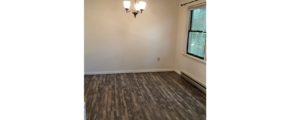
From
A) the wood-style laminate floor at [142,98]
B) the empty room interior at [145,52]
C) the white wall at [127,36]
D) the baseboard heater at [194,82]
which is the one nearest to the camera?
the wood-style laminate floor at [142,98]

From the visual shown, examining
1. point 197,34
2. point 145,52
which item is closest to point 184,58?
point 197,34

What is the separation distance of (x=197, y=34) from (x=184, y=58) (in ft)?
2.68

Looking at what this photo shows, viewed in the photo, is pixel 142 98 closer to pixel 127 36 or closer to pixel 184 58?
pixel 184 58

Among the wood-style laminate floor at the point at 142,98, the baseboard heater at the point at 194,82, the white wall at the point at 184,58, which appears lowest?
the wood-style laminate floor at the point at 142,98

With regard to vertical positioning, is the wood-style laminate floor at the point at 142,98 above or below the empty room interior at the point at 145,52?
below

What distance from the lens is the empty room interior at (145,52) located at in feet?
13.9

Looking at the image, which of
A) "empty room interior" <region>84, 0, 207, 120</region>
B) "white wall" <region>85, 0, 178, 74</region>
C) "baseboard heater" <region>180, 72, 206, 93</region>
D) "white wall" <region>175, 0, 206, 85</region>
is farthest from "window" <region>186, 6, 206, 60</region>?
"white wall" <region>85, 0, 178, 74</region>

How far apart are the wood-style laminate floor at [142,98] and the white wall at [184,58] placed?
280mm

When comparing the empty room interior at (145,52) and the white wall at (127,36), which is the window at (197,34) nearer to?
the empty room interior at (145,52)

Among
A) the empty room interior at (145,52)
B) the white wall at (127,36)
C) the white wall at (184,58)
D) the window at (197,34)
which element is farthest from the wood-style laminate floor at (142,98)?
the window at (197,34)

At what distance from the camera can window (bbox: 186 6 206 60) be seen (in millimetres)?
4664
